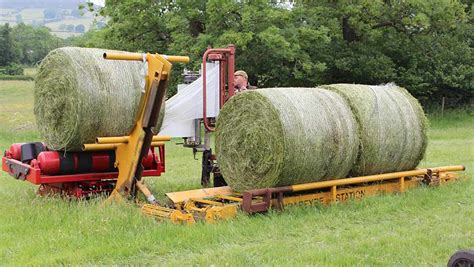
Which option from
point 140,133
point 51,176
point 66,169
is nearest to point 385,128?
point 140,133

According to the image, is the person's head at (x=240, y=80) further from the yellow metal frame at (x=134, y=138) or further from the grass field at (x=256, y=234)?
the grass field at (x=256, y=234)

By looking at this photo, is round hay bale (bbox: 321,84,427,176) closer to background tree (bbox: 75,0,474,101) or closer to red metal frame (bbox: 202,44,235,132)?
red metal frame (bbox: 202,44,235,132)

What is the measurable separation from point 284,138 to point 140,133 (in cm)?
191

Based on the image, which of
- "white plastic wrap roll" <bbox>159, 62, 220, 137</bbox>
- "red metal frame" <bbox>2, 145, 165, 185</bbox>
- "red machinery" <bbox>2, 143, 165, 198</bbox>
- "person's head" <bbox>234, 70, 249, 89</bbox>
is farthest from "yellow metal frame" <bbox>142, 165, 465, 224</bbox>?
"person's head" <bbox>234, 70, 249, 89</bbox>

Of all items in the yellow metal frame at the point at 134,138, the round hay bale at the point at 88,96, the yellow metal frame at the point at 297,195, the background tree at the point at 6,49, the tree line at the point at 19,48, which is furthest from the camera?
the background tree at the point at 6,49

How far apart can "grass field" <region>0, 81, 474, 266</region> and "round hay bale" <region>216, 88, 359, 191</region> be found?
1.77ft

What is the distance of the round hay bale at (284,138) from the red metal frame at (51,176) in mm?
1263

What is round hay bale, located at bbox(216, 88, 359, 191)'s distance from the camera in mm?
8078

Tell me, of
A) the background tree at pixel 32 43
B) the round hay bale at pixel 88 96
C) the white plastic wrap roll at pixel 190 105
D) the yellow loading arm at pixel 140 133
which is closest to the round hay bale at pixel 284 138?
the yellow loading arm at pixel 140 133

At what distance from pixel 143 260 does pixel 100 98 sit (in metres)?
3.18

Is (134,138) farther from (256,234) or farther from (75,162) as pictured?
(256,234)

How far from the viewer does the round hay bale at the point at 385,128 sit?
9.13 m

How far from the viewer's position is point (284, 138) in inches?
313

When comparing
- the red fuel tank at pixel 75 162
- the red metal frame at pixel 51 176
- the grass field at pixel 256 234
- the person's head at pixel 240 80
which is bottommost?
the grass field at pixel 256 234
